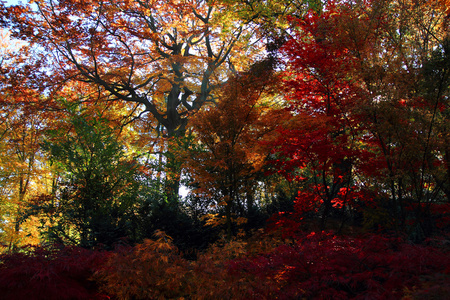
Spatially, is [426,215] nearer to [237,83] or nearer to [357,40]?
[357,40]

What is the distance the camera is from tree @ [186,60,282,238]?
269 inches

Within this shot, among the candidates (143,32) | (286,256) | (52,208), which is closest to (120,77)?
(143,32)

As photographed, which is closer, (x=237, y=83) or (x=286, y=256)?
(x=286, y=256)

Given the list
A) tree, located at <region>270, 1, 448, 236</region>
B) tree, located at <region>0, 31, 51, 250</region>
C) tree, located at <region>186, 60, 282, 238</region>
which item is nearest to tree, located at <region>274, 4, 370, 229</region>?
tree, located at <region>270, 1, 448, 236</region>

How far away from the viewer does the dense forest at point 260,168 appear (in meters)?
3.30

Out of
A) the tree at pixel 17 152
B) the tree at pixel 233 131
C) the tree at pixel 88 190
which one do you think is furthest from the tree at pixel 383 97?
the tree at pixel 17 152

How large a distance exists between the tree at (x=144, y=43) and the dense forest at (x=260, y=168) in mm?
91

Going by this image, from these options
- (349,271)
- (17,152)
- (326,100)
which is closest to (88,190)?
(349,271)

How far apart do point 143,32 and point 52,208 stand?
25.0 feet

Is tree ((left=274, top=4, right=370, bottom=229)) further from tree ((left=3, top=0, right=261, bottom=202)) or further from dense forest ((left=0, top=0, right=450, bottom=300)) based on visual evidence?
tree ((left=3, top=0, right=261, bottom=202))

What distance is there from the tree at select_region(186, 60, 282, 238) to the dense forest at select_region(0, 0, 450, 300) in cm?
4

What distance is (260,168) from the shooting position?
7.31 meters

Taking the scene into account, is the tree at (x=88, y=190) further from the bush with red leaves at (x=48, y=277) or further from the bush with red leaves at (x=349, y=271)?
the bush with red leaves at (x=349, y=271)

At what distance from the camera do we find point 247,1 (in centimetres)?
941
